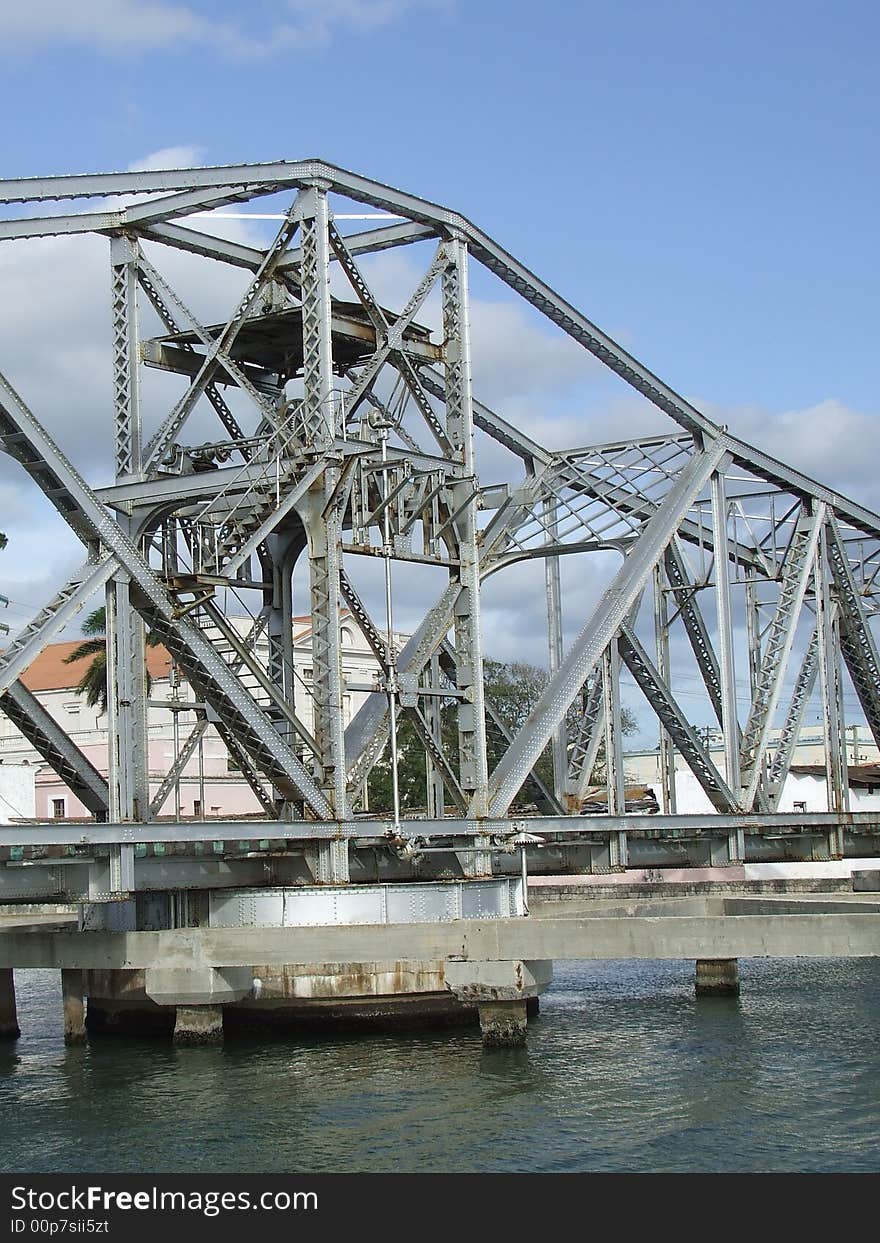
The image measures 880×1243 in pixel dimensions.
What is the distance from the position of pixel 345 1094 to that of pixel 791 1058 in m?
7.59

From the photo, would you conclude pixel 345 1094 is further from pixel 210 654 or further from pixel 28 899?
pixel 210 654

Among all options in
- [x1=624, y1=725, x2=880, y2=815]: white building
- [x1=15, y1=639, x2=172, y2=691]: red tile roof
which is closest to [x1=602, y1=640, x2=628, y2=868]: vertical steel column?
[x1=624, y1=725, x2=880, y2=815]: white building

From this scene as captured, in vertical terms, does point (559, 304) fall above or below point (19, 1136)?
above

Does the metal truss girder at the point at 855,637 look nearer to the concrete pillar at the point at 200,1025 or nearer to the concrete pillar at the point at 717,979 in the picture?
the concrete pillar at the point at 717,979

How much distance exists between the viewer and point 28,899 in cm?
2803

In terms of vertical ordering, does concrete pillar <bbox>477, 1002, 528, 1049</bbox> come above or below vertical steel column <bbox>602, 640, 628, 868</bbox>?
below

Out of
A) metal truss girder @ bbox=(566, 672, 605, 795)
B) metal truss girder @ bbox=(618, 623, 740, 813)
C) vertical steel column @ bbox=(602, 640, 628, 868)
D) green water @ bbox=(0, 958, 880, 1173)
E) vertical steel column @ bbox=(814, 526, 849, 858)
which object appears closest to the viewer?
green water @ bbox=(0, 958, 880, 1173)

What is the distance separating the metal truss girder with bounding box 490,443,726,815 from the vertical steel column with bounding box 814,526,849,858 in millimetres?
6091

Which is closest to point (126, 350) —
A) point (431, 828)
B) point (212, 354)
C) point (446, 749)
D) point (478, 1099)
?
point (212, 354)

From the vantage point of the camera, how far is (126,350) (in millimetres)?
33281

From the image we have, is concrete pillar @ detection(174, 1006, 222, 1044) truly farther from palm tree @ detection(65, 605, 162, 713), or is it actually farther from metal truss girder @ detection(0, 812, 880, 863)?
palm tree @ detection(65, 605, 162, 713)

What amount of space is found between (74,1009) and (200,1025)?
11.4 ft

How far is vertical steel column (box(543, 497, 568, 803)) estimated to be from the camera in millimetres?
42688
